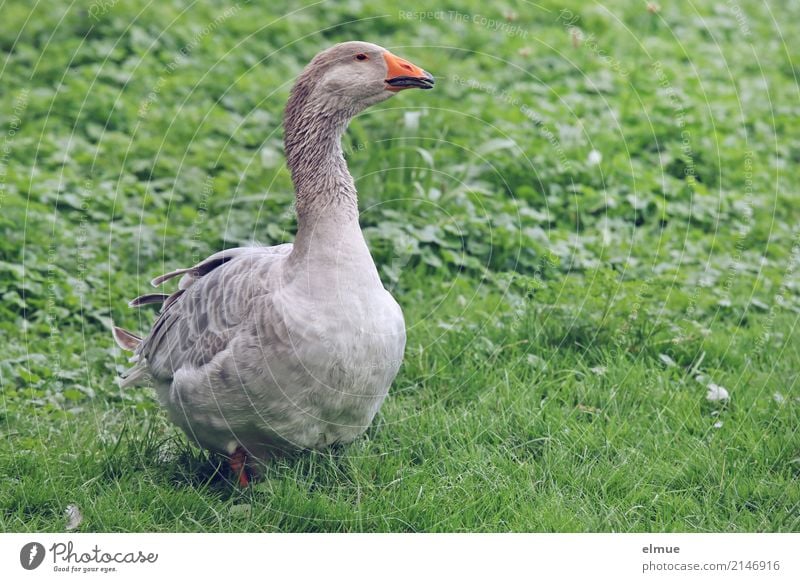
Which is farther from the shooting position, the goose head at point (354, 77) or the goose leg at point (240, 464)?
the goose leg at point (240, 464)

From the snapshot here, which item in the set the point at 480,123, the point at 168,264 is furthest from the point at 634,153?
the point at 168,264

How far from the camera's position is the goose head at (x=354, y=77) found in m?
4.92

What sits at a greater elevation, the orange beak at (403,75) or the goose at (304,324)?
the orange beak at (403,75)

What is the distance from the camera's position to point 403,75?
490cm

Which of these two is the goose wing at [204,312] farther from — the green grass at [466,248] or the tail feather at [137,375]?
the green grass at [466,248]

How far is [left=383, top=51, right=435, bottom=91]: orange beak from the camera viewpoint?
490 centimetres

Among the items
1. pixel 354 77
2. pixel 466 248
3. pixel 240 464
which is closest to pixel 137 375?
pixel 240 464

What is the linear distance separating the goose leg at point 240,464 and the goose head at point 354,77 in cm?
172

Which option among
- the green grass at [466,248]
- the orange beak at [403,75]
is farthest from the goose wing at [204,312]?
the orange beak at [403,75]

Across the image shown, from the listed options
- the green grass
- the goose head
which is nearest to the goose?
the goose head

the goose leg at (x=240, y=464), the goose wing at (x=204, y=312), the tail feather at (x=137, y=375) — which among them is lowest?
the goose leg at (x=240, y=464)

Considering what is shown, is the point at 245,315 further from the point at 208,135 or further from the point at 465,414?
the point at 208,135

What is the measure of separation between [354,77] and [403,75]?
0.24 meters

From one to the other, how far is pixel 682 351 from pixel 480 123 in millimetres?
3140
